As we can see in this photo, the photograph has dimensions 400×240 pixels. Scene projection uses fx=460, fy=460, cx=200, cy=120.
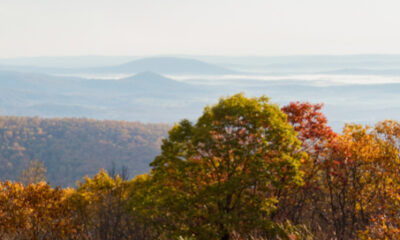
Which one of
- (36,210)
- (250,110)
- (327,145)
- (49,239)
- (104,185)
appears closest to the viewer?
(250,110)

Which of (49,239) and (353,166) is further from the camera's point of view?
(49,239)

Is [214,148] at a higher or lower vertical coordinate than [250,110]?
lower

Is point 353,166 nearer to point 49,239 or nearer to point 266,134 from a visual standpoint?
point 266,134

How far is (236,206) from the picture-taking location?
81.9ft

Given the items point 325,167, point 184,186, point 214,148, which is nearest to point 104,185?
point 184,186

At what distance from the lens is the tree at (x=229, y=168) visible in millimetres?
24219

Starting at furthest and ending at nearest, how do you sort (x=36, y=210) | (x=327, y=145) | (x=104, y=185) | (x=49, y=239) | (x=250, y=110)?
(x=104, y=185)
(x=49, y=239)
(x=36, y=210)
(x=327, y=145)
(x=250, y=110)

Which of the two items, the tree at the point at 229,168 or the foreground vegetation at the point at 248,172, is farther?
the foreground vegetation at the point at 248,172

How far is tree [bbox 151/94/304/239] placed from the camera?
2422cm

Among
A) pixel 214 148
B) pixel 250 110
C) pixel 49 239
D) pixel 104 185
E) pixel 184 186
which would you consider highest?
pixel 250 110

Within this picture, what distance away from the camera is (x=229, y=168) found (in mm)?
25047

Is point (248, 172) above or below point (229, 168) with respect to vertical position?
below

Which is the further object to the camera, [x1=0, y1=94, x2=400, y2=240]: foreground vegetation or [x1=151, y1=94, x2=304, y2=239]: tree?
[x1=0, y1=94, x2=400, y2=240]: foreground vegetation

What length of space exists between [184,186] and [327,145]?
863cm
